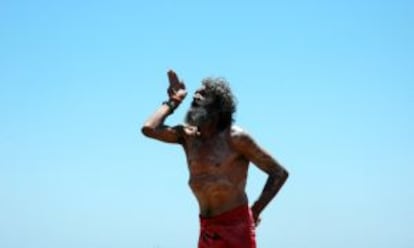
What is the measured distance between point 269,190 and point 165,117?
4.27 ft

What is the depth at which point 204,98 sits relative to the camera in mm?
9289

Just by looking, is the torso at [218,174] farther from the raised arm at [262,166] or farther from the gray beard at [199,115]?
the gray beard at [199,115]

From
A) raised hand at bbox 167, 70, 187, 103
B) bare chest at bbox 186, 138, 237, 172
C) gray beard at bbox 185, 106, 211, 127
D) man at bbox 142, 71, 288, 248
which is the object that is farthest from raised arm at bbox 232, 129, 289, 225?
raised hand at bbox 167, 70, 187, 103

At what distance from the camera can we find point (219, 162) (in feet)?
29.7

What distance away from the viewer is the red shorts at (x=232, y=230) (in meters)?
8.98

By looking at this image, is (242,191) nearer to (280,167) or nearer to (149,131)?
(280,167)

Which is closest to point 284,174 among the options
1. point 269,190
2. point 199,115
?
point 269,190

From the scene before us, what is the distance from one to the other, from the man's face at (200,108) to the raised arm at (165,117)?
0.18 meters

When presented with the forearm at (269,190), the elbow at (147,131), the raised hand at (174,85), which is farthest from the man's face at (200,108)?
the forearm at (269,190)

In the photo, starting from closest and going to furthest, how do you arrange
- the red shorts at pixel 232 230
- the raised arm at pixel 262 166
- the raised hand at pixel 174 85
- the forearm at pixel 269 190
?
the red shorts at pixel 232 230, the raised arm at pixel 262 166, the forearm at pixel 269 190, the raised hand at pixel 174 85

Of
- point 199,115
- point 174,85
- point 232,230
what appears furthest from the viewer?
point 174,85

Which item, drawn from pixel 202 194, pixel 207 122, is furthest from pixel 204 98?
pixel 202 194

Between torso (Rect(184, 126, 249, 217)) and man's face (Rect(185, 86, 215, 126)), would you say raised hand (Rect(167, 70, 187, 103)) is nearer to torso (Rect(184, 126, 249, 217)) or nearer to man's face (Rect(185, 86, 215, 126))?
man's face (Rect(185, 86, 215, 126))

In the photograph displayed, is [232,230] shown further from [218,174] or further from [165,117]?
[165,117]
